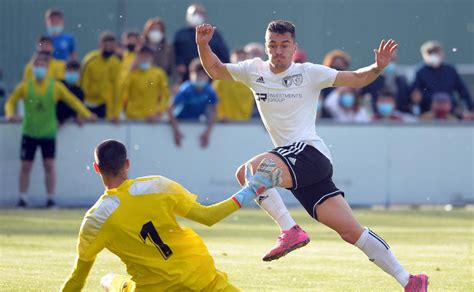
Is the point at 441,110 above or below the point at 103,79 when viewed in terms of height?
below

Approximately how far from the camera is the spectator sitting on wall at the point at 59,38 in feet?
67.6

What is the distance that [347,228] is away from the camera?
957 centimetres

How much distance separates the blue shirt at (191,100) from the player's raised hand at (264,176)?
34.9ft

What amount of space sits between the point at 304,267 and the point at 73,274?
390cm

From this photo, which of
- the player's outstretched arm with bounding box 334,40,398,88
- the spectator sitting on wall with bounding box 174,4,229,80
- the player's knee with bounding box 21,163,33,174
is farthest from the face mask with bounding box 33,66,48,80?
the player's outstretched arm with bounding box 334,40,398,88

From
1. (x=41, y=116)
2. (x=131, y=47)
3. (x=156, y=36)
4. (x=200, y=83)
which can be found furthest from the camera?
(x=156, y=36)

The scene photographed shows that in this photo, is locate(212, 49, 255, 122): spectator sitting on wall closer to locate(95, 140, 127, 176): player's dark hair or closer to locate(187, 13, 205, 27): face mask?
locate(187, 13, 205, 27): face mask

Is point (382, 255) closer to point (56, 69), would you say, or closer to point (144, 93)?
point (144, 93)

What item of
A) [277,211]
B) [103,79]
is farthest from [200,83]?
[277,211]

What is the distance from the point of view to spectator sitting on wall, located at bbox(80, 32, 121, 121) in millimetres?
19922

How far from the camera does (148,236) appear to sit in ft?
27.1

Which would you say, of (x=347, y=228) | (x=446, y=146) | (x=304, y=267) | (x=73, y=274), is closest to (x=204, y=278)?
(x=73, y=274)

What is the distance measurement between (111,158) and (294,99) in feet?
6.93

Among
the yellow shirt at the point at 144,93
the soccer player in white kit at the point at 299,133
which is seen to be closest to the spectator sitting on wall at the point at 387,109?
the yellow shirt at the point at 144,93
